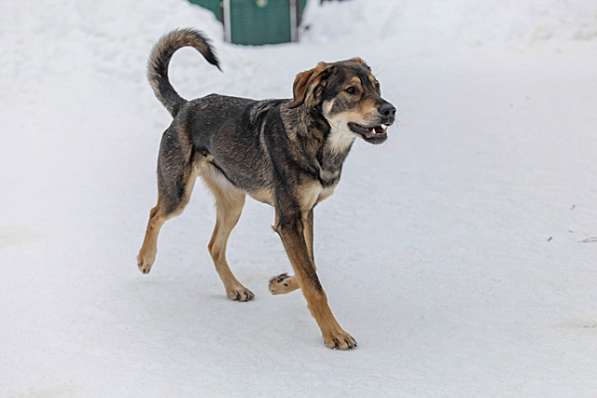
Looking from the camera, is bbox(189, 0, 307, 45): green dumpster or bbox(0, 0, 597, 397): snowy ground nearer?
bbox(0, 0, 597, 397): snowy ground

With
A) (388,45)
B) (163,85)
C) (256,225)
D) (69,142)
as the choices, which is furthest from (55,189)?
(388,45)

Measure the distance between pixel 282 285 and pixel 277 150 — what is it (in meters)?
0.78

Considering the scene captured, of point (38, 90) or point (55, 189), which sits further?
point (38, 90)

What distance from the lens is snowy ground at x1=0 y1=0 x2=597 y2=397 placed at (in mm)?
4559

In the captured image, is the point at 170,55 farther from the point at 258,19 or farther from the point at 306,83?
the point at 258,19

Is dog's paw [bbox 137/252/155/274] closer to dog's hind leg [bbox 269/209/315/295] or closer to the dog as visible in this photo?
the dog

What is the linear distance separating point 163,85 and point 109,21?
5861 millimetres

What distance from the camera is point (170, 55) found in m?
6.07

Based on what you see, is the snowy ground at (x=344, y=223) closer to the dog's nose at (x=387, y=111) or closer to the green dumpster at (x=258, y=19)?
the green dumpster at (x=258, y=19)

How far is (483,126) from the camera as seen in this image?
9711mm

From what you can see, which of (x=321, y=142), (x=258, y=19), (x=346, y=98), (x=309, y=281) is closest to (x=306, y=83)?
(x=346, y=98)

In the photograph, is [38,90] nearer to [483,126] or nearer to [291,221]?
[483,126]

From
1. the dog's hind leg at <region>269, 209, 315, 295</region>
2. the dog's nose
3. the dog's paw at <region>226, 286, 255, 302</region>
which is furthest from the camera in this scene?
the dog's paw at <region>226, 286, 255, 302</region>

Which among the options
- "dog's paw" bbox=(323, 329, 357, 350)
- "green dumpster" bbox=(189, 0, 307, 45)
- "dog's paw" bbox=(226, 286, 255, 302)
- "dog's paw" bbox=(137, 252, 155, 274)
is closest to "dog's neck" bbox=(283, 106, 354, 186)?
"dog's paw" bbox=(323, 329, 357, 350)
